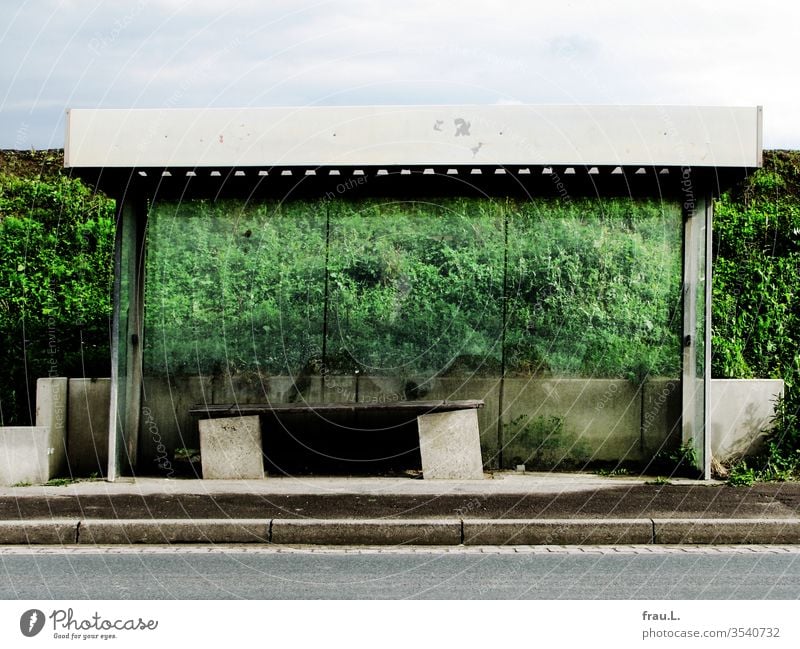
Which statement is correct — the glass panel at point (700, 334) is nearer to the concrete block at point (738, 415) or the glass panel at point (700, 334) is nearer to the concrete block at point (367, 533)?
the concrete block at point (738, 415)

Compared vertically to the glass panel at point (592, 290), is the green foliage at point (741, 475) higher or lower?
lower

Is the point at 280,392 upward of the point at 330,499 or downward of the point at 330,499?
upward

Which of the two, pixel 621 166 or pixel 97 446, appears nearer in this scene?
pixel 621 166

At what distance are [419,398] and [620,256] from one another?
255 cm

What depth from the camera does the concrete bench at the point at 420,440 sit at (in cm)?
1036

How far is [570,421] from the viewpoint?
10859mm

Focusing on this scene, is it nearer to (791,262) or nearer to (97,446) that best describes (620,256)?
(791,262)

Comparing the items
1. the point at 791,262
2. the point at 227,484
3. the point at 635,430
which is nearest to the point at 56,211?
the point at 227,484

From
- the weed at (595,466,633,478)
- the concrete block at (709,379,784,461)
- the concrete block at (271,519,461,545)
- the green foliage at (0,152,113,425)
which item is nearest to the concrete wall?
the concrete block at (709,379,784,461)

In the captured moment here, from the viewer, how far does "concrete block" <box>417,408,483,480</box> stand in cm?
1039

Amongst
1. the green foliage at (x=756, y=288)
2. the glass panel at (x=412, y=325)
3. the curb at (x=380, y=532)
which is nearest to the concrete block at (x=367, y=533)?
the curb at (x=380, y=532)

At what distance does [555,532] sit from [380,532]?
1310mm

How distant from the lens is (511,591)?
6.21m

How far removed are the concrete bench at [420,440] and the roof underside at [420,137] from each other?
2.44m
